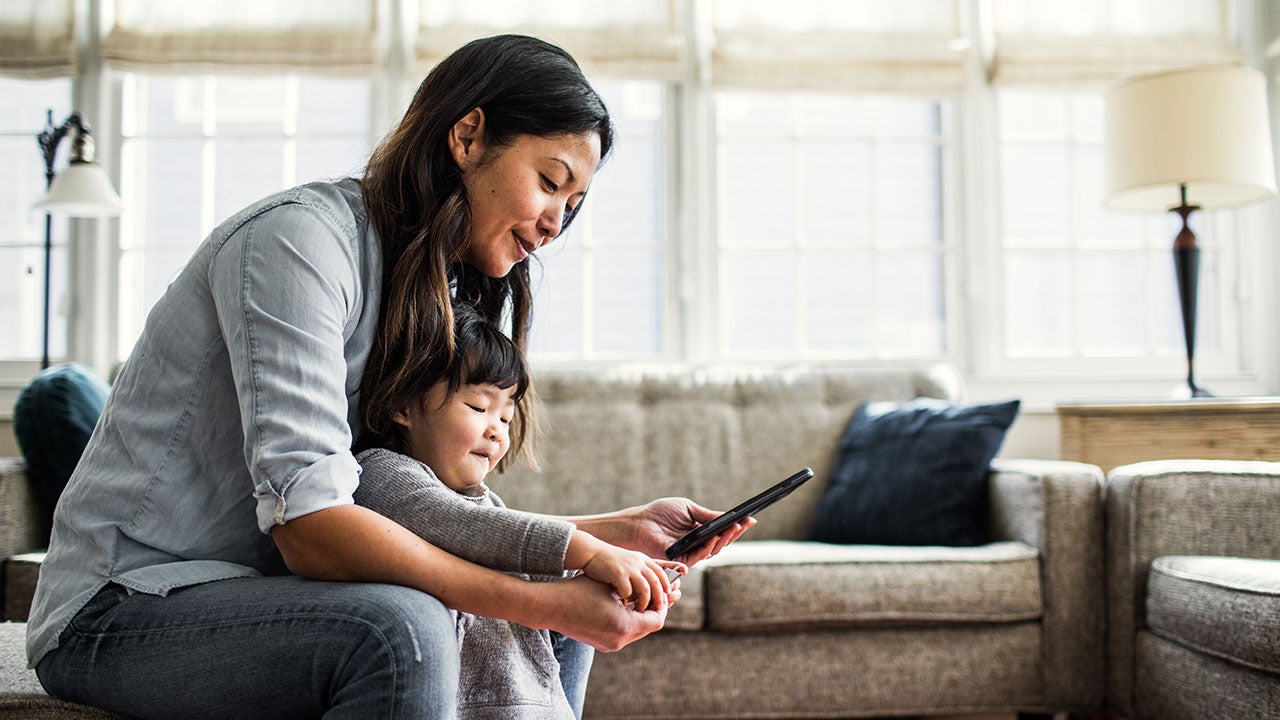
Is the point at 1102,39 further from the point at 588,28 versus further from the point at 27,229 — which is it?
the point at 27,229

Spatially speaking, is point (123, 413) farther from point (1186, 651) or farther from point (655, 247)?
point (655, 247)

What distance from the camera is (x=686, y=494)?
2.67m

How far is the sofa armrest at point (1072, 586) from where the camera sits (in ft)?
6.84

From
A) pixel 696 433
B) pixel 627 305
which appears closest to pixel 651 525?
pixel 696 433

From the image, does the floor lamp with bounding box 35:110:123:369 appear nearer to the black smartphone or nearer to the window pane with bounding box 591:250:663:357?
the window pane with bounding box 591:250:663:357

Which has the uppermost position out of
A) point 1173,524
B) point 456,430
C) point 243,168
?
point 243,168

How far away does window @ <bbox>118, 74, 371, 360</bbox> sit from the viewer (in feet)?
10.9

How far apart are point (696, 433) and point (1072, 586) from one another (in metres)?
1.02

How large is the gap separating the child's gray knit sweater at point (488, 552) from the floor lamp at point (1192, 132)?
228cm

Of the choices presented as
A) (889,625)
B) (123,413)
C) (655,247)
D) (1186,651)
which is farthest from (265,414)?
(655,247)

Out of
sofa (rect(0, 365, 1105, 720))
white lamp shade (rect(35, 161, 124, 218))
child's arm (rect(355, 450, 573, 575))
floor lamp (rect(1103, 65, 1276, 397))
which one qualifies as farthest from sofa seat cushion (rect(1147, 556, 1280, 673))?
white lamp shade (rect(35, 161, 124, 218))

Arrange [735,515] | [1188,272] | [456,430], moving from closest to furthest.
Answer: [735,515] → [456,430] → [1188,272]

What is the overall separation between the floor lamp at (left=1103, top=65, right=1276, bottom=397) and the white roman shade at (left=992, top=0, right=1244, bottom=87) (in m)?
0.49

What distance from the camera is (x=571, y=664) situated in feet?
4.21
